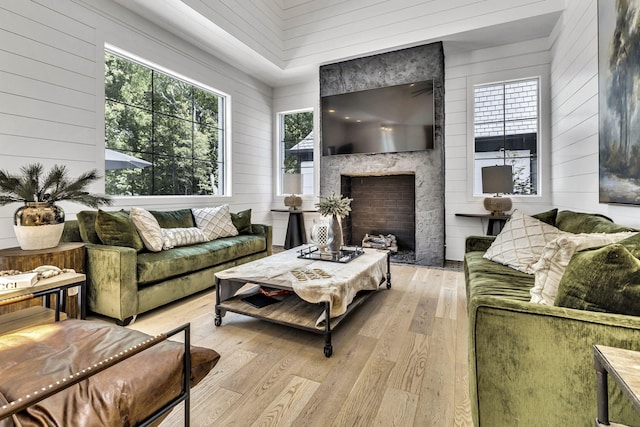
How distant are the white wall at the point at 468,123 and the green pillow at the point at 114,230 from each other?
3.92 metres

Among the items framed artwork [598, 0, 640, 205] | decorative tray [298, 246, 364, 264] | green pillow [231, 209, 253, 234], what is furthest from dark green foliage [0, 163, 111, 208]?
framed artwork [598, 0, 640, 205]

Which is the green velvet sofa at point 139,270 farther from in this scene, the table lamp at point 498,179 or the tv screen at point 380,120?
the table lamp at point 498,179

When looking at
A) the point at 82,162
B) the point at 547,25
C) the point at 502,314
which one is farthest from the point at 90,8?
the point at 547,25

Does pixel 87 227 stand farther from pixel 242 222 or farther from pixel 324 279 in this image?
pixel 324 279

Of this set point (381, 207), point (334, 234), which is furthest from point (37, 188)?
point (381, 207)

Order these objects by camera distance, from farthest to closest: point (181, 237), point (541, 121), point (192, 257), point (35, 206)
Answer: point (541, 121) → point (181, 237) → point (192, 257) → point (35, 206)

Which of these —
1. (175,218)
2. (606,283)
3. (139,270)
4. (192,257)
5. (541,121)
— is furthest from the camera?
(541,121)

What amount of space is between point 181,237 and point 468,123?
13.1 ft

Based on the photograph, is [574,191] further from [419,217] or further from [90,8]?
[90,8]

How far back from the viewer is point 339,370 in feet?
5.66

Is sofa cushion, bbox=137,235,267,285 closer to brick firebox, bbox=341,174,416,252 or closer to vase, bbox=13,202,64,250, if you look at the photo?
vase, bbox=13,202,64,250

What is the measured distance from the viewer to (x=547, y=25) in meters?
3.56

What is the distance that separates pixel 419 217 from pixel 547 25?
2.73 metres

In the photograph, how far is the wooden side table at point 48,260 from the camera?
192 centimetres
